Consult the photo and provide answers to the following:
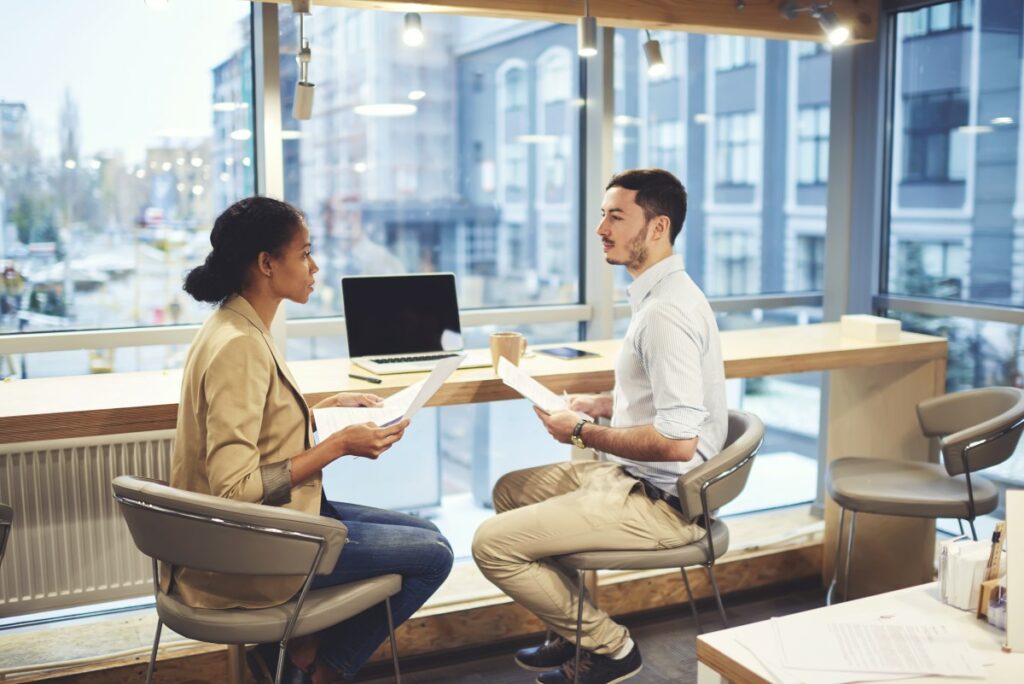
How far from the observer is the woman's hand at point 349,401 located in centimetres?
251

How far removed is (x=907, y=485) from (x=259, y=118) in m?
2.41

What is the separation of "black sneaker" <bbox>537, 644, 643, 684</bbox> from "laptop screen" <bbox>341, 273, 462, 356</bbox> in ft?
3.45

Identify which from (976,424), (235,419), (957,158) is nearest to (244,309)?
(235,419)

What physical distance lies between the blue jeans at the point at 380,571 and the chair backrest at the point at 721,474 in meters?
0.61

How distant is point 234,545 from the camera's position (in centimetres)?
197

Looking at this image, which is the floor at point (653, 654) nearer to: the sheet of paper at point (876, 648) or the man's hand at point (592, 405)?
the man's hand at point (592, 405)

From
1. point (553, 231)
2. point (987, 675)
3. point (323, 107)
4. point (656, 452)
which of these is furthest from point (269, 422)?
point (553, 231)

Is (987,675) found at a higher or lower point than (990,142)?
lower

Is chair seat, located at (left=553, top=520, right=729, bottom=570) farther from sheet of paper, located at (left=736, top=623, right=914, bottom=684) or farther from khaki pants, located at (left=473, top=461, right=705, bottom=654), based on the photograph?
sheet of paper, located at (left=736, top=623, right=914, bottom=684)

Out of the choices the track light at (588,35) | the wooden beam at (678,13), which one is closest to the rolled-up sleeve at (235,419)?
the wooden beam at (678,13)

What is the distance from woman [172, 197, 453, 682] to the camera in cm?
208

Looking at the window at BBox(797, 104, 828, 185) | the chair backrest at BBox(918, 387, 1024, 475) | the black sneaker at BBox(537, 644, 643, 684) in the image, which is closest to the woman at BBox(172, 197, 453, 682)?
the black sneaker at BBox(537, 644, 643, 684)

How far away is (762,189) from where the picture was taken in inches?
181

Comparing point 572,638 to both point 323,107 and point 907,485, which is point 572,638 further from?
point 323,107
